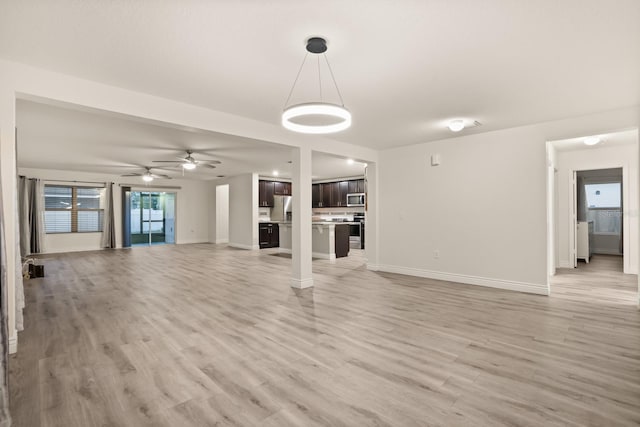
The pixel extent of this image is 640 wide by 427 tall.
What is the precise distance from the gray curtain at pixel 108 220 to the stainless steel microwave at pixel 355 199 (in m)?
7.60

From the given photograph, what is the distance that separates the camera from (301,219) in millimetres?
4781

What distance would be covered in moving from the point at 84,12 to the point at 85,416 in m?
2.43

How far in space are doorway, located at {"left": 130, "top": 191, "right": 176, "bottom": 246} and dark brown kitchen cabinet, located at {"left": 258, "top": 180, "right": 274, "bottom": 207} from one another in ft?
10.7

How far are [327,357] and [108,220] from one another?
999 cm

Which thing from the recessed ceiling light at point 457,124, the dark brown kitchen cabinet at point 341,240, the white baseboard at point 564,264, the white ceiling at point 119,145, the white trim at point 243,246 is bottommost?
the white baseboard at point 564,264

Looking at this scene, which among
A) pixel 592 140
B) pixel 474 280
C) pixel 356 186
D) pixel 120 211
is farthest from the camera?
pixel 356 186

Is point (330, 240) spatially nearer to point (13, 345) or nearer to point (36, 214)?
point (13, 345)

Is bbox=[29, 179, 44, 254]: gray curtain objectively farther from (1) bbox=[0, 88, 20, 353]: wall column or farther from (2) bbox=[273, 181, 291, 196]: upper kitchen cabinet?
(1) bbox=[0, 88, 20, 353]: wall column

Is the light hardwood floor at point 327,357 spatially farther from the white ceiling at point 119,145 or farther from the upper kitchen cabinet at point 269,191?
the upper kitchen cabinet at point 269,191

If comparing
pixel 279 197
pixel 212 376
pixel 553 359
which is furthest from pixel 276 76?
pixel 279 197

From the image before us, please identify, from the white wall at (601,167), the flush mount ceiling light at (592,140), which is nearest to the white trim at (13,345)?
the flush mount ceiling light at (592,140)

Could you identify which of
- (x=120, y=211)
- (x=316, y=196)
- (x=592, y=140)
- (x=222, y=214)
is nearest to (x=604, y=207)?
(x=592, y=140)

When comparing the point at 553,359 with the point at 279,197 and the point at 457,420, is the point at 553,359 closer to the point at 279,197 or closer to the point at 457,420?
the point at 457,420

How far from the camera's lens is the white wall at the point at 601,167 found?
18.5 feet
